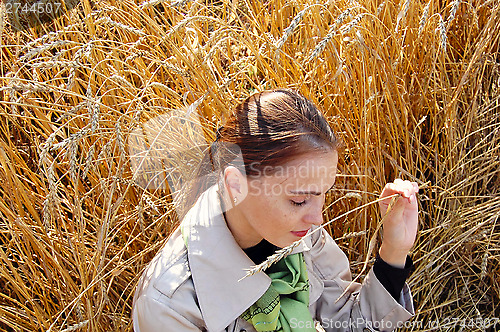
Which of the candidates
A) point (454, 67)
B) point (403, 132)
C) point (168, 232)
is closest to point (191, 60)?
point (168, 232)

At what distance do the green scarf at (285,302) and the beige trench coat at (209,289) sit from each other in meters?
0.02

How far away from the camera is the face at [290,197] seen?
1116 mm

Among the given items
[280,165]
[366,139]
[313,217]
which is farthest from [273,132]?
[366,139]

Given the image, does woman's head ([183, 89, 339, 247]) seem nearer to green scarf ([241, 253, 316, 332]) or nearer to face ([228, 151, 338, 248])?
face ([228, 151, 338, 248])

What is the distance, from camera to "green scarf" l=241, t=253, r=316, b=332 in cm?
123

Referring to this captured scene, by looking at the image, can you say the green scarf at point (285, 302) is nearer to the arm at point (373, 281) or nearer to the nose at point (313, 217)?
the arm at point (373, 281)

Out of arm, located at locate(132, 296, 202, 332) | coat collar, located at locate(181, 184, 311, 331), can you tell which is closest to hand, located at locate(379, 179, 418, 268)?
coat collar, located at locate(181, 184, 311, 331)

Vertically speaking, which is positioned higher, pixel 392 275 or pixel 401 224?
pixel 401 224

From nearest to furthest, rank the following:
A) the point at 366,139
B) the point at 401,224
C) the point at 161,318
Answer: the point at 161,318
the point at 401,224
the point at 366,139

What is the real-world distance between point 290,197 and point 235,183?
0.41 ft

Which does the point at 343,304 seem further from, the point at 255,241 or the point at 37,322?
the point at 37,322

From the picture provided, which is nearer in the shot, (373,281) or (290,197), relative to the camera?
(290,197)

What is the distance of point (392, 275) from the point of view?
4.36ft

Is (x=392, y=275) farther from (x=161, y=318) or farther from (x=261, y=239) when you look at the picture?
(x=161, y=318)
